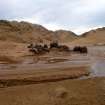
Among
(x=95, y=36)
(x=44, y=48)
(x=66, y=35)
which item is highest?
(x=66, y=35)

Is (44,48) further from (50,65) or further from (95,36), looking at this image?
(95,36)

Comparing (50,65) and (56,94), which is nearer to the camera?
(56,94)

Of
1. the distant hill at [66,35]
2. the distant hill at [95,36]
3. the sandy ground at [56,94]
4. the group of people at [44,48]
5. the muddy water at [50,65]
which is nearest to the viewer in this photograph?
the sandy ground at [56,94]

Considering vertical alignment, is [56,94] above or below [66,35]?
below

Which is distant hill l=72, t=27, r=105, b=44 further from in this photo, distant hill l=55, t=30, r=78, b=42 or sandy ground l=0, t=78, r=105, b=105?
sandy ground l=0, t=78, r=105, b=105

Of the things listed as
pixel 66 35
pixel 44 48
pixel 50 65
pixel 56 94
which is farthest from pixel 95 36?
pixel 56 94

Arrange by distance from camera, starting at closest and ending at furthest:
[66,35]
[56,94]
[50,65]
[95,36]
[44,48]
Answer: [56,94] → [50,65] → [44,48] → [95,36] → [66,35]

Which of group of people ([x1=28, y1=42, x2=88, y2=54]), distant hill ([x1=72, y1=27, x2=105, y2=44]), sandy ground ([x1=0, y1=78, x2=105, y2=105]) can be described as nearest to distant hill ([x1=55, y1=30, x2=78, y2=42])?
distant hill ([x1=72, y1=27, x2=105, y2=44])

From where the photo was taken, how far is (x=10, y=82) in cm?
1612

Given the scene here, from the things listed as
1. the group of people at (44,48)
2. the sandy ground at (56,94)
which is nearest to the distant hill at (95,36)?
the group of people at (44,48)

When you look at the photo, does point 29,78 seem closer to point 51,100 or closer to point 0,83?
point 0,83

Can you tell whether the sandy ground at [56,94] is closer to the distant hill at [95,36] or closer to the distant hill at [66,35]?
the distant hill at [95,36]

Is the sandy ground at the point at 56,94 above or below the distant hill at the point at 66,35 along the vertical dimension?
below

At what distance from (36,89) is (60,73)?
5.13 meters
